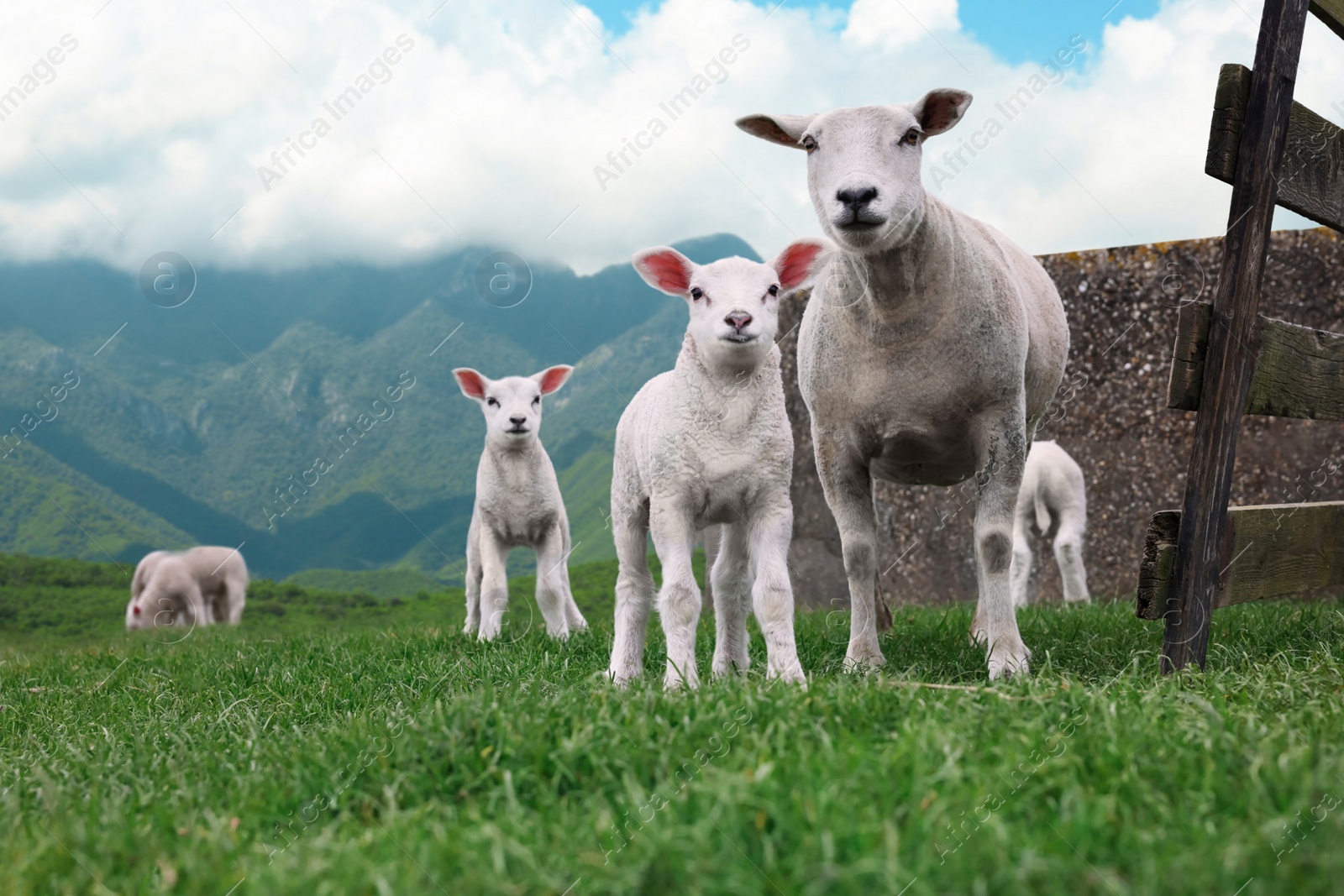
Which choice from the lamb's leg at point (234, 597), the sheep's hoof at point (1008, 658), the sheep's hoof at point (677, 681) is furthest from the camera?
the lamb's leg at point (234, 597)

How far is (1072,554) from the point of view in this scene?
352 inches

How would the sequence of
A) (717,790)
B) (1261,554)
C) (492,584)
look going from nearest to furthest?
(717,790) < (1261,554) < (492,584)

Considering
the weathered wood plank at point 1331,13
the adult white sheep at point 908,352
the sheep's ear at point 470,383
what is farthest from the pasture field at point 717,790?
the sheep's ear at point 470,383

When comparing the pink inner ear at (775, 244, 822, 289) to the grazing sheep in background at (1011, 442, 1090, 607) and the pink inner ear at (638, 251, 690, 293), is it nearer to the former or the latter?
the pink inner ear at (638, 251, 690, 293)

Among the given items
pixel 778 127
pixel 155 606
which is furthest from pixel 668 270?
pixel 155 606

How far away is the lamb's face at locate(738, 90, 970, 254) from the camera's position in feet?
12.7

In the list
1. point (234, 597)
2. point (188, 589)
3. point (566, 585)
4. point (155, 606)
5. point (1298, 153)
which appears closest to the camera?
point (1298, 153)

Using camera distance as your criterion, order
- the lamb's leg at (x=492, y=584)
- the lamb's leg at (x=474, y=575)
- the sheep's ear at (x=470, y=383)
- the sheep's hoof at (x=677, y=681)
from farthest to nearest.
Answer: the lamb's leg at (x=474, y=575)
the sheep's ear at (x=470, y=383)
the lamb's leg at (x=492, y=584)
the sheep's hoof at (x=677, y=681)

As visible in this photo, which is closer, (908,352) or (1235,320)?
(1235,320)

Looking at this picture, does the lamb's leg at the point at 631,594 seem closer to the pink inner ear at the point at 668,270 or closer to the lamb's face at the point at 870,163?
the pink inner ear at the point at 668,270

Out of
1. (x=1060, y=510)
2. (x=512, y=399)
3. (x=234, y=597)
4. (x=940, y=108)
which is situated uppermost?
(x=940, y=108)

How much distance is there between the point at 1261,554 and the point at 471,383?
4.80 meters

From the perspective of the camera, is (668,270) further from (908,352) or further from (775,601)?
(775,601)

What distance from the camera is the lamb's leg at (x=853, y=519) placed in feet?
15.4
